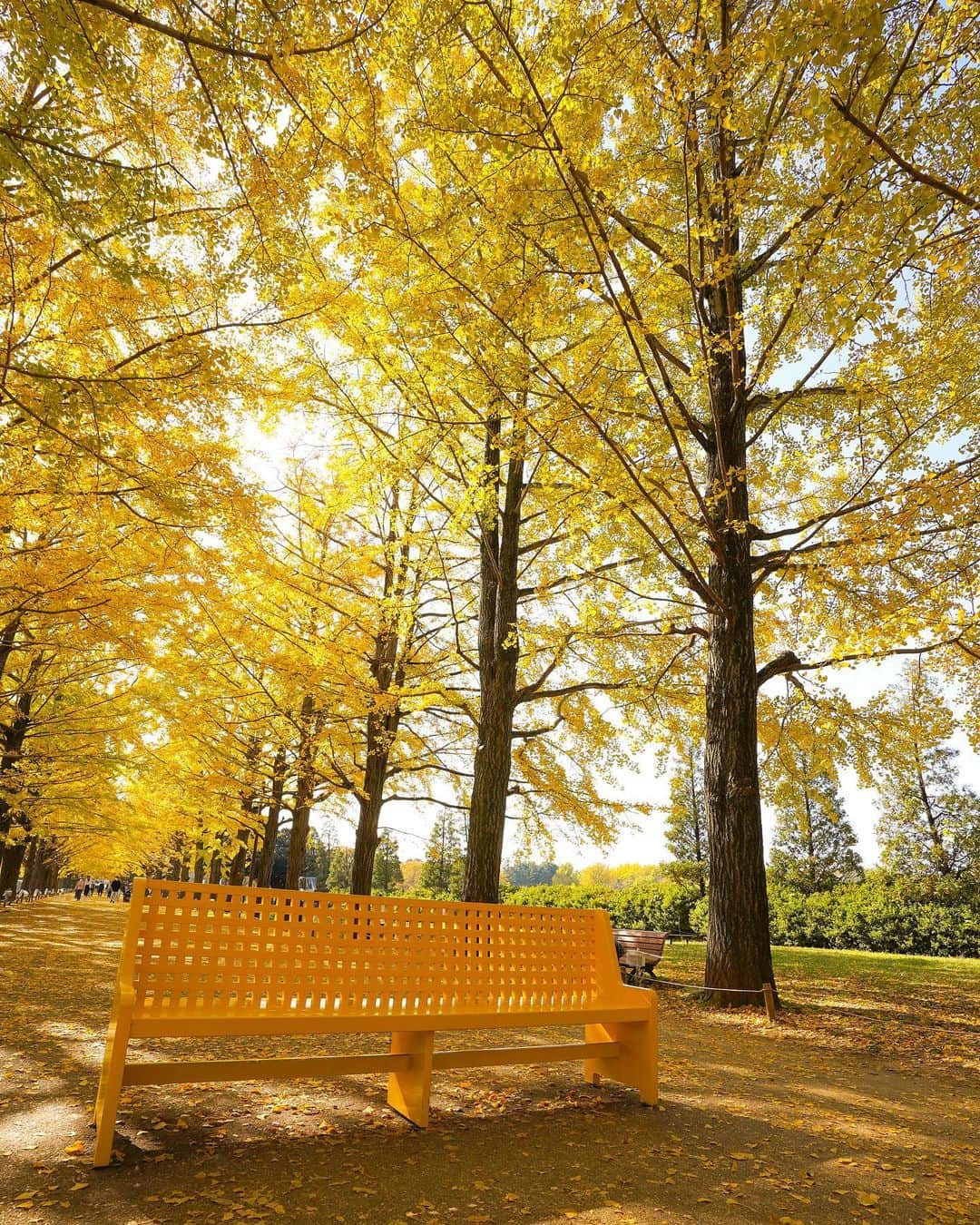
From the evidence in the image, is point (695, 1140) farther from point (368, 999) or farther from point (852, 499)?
point (852, 499)

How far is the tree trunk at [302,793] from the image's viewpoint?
34.2 ft

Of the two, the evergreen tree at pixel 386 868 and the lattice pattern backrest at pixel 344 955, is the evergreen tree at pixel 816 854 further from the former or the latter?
the lattice pattern backrest at pixel 344 955

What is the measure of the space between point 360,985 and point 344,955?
6.2 inches

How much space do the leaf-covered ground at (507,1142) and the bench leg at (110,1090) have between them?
2.8 inches

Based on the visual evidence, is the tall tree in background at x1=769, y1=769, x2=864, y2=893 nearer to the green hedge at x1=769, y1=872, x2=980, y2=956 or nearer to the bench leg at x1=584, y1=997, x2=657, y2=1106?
the green hedge at x1=769, y1=872, x2=980, y2=956

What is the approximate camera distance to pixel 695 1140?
329 centimetres

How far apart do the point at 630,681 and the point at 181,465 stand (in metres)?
6.10

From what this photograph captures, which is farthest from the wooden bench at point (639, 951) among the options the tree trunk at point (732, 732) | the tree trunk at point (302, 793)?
the tree trunk at point (302, 793)

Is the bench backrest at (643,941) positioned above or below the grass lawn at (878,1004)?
above

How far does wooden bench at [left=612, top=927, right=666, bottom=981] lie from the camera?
8422mm

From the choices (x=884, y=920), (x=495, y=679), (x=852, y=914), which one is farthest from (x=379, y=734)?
(x=884, y=920)

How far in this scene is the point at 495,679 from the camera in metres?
9.20

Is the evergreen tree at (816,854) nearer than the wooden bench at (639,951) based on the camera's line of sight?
No

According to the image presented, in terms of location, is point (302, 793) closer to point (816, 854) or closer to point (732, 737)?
point (732, 737)
